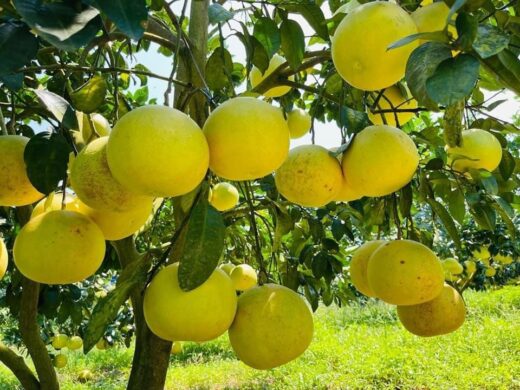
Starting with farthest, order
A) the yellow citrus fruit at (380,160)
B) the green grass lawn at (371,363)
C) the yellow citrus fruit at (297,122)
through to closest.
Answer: the green grass lawn at (371,363), the yellow citrus fruit at (297,122), the yellow citrus fruit at (380,160)

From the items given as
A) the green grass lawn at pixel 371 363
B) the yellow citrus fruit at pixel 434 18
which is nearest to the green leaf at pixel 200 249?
the yellow citrus fruit at pixel 434 18

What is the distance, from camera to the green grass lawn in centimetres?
564

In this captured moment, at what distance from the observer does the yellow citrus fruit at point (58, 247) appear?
103 cm

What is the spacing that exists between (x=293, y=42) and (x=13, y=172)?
734 mm

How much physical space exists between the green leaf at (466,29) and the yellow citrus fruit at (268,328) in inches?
24.6

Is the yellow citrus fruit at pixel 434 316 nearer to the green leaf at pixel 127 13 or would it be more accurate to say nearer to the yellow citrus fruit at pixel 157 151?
the yellow citrus fruit at pixel 157 151

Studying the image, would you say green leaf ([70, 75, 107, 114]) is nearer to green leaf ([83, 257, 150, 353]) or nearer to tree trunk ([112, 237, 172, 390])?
green leaf ([83, 257, 150, 353])

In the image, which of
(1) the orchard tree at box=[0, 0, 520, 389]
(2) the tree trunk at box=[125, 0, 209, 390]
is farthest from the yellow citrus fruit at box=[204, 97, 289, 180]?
(2) the tree trunk at box=[125, 0, 209, 390]

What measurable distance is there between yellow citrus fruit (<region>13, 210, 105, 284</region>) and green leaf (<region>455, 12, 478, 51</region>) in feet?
2.58

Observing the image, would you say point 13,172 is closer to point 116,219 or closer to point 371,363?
point 116,219

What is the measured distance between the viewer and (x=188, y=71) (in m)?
1.13

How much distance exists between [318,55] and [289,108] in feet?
2.61

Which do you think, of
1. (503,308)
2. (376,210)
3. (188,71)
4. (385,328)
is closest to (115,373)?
(385,328)

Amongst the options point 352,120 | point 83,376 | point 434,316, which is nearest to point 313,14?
point 352,120
